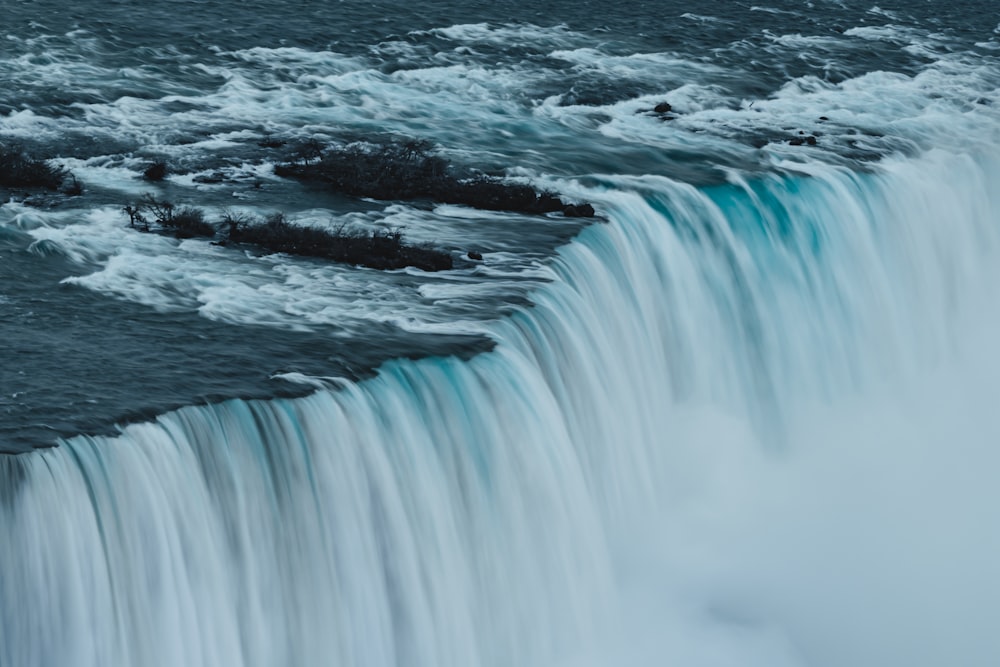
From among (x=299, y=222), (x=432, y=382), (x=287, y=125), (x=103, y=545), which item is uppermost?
(x=287, y=125)

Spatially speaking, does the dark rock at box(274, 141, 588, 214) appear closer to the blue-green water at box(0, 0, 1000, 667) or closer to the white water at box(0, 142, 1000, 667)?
the blue-green water at box(0, 0, 1000, 667)

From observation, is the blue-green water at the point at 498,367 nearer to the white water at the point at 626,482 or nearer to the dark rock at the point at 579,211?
the white water at the point at 626,482

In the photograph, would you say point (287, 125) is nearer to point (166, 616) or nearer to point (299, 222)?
point (299, 222)

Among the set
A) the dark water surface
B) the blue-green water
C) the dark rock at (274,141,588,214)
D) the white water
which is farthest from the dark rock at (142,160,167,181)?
the white water

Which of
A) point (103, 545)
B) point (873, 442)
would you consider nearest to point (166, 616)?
point (103, 545)

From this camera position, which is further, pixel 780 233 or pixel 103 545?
pixel 780 233

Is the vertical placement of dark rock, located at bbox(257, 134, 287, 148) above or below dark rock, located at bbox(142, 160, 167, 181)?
above

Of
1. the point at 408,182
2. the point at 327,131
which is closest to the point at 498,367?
the point at 408,182

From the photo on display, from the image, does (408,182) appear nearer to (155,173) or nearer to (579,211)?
(579,211)
